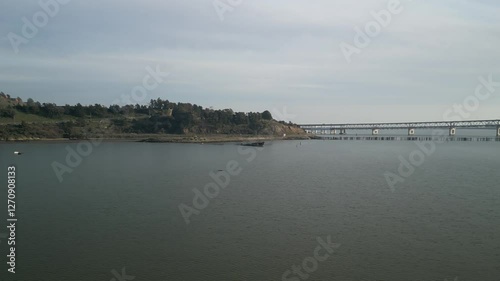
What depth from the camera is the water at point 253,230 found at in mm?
11008

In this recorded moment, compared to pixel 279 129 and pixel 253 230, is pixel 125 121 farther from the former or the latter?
pixel 253 230

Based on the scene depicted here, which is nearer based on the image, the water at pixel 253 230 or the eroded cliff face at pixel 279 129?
the water at pixel 253 230

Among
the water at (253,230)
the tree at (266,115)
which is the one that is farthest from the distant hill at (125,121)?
the water at (253,230)

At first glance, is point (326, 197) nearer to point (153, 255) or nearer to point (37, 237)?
point (153, 255)

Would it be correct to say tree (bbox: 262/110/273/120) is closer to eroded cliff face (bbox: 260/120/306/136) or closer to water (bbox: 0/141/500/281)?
eroded cliff face (bbox: 260/120/306/136)

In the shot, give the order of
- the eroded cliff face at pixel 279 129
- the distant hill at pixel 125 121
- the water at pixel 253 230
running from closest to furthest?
the water at pixel 253 230 < the distant hill at pixel 125 121 < the eroded cliff face at pixel 279 129

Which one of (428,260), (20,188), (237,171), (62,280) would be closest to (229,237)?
(62,280)

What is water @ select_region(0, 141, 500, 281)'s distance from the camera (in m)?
11.0

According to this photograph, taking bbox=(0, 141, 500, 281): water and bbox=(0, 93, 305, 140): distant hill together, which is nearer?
bbox=(0, 141, 500, 281): water

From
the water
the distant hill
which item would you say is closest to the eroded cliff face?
the distant hill

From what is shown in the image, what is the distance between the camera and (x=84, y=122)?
81500mm

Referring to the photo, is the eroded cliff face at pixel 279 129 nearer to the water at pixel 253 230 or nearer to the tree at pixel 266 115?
the tree at pixel 266 115

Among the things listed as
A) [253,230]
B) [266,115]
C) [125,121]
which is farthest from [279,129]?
[253,230]

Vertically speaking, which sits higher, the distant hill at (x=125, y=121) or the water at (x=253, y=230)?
the distant hill at (x=125, y=121)
